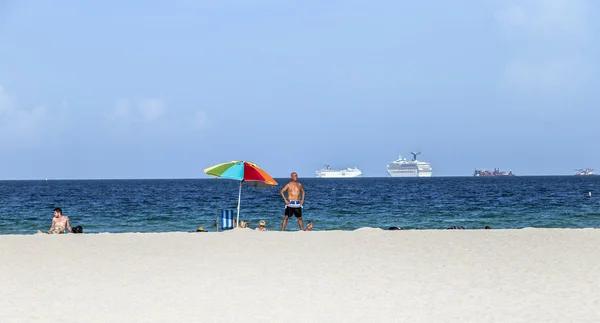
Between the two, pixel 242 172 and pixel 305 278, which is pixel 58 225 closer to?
pixel 242 172

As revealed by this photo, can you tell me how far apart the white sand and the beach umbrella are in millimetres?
2935

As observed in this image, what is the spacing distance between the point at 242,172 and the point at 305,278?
9.59m

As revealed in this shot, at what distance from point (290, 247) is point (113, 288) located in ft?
17.8

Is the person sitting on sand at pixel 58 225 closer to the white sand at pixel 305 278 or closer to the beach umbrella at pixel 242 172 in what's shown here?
the white sand at pixel 305 278

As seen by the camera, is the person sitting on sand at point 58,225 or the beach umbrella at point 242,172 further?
the beach umbrella at point 242,172

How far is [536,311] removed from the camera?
8922 mm

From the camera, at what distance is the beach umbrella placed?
67.9ft

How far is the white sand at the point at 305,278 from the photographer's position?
354 inches

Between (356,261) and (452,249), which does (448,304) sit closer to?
(356,261)

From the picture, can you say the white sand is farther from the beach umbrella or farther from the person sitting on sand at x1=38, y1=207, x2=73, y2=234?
the beach umbrella

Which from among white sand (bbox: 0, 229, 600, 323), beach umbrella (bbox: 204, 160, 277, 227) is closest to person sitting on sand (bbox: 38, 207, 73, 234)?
white sand (bbox: 0, 229, 600, 323)

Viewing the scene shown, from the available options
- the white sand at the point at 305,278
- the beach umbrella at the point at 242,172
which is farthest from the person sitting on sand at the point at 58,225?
the beach umbrella at the point at 242,172

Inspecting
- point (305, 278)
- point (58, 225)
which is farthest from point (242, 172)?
point (305, 278)

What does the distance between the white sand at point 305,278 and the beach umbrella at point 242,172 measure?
9.63 ft
